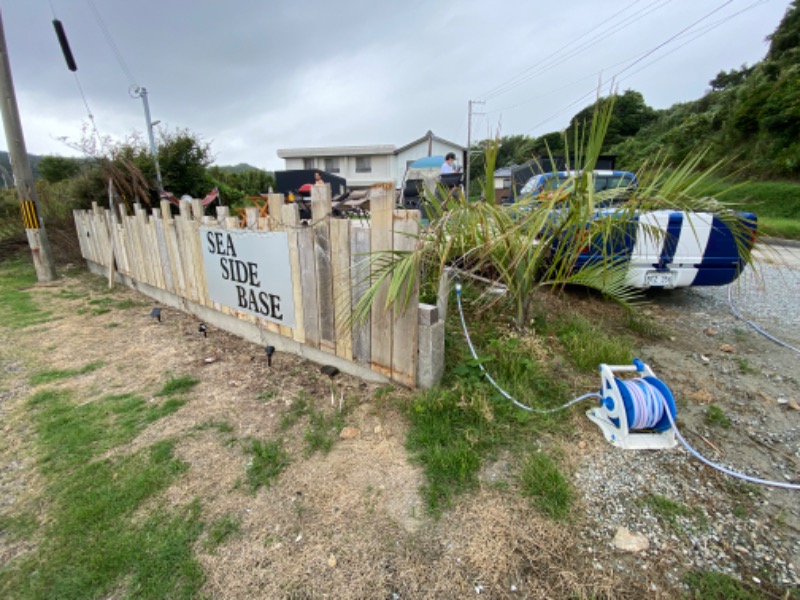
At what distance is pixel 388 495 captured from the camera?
162cm

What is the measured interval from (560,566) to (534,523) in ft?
0.56

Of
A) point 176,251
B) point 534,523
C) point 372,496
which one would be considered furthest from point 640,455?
point 176,251

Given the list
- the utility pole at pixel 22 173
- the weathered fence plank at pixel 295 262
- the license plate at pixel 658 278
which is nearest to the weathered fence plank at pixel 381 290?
the weathered fence plank at pixel 295 262

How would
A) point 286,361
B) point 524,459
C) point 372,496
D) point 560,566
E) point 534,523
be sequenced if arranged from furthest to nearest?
point 286,361 < point 524,459 < point 372,496 < point 534,523 < point 560,566

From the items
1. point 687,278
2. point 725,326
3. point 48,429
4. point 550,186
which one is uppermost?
point 550,186

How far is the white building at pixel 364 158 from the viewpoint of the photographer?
89.0ft

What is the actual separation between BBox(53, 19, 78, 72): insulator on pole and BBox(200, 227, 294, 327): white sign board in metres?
6.87

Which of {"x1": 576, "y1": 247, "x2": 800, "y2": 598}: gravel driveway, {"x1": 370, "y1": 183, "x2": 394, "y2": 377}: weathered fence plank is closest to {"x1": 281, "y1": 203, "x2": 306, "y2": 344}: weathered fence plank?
{"x1": 370, "y1": 183, "x2": 394, "y2": 377}: weathered fence plank

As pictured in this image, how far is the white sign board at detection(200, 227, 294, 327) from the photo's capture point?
278cm

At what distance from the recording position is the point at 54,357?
3281 mm

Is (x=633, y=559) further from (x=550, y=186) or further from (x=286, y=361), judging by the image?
(x=286, y=361)

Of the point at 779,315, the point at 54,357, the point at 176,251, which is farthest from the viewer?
the point at 176,251

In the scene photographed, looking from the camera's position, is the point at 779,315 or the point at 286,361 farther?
the point at 779,315

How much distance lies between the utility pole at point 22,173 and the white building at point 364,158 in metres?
21.5
